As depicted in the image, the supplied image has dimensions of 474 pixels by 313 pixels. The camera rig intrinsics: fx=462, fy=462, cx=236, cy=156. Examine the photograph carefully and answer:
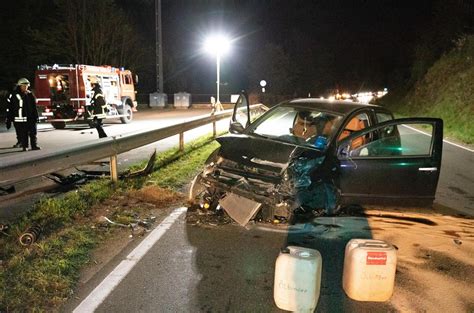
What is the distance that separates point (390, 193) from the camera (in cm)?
591

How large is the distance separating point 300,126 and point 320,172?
1711 mm

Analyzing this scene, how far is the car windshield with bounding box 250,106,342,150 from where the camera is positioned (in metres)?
6.23

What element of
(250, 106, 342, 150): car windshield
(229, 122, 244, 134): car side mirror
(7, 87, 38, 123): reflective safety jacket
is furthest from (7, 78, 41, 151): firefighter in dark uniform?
(250, 106, 342, 150): car windshield

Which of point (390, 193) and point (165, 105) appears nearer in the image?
point (390, 193)

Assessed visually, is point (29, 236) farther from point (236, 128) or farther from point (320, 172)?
point (236, 128)

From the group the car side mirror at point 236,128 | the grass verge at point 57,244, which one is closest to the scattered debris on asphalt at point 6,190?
the grass verge at point 57,244

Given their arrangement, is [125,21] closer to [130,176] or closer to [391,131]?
[130,176]

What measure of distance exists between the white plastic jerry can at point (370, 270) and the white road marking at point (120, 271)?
2013 mm

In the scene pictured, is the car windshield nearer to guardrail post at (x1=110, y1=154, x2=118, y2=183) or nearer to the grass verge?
the grass verge

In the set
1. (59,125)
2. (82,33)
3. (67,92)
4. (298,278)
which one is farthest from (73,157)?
(82,33)

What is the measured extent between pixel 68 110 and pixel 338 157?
15.5 m

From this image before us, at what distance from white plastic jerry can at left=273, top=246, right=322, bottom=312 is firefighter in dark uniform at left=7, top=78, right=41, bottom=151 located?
10.0 meters

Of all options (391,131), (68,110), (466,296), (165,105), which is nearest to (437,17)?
(165,105)

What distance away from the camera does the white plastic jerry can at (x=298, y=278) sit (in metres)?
3.40
